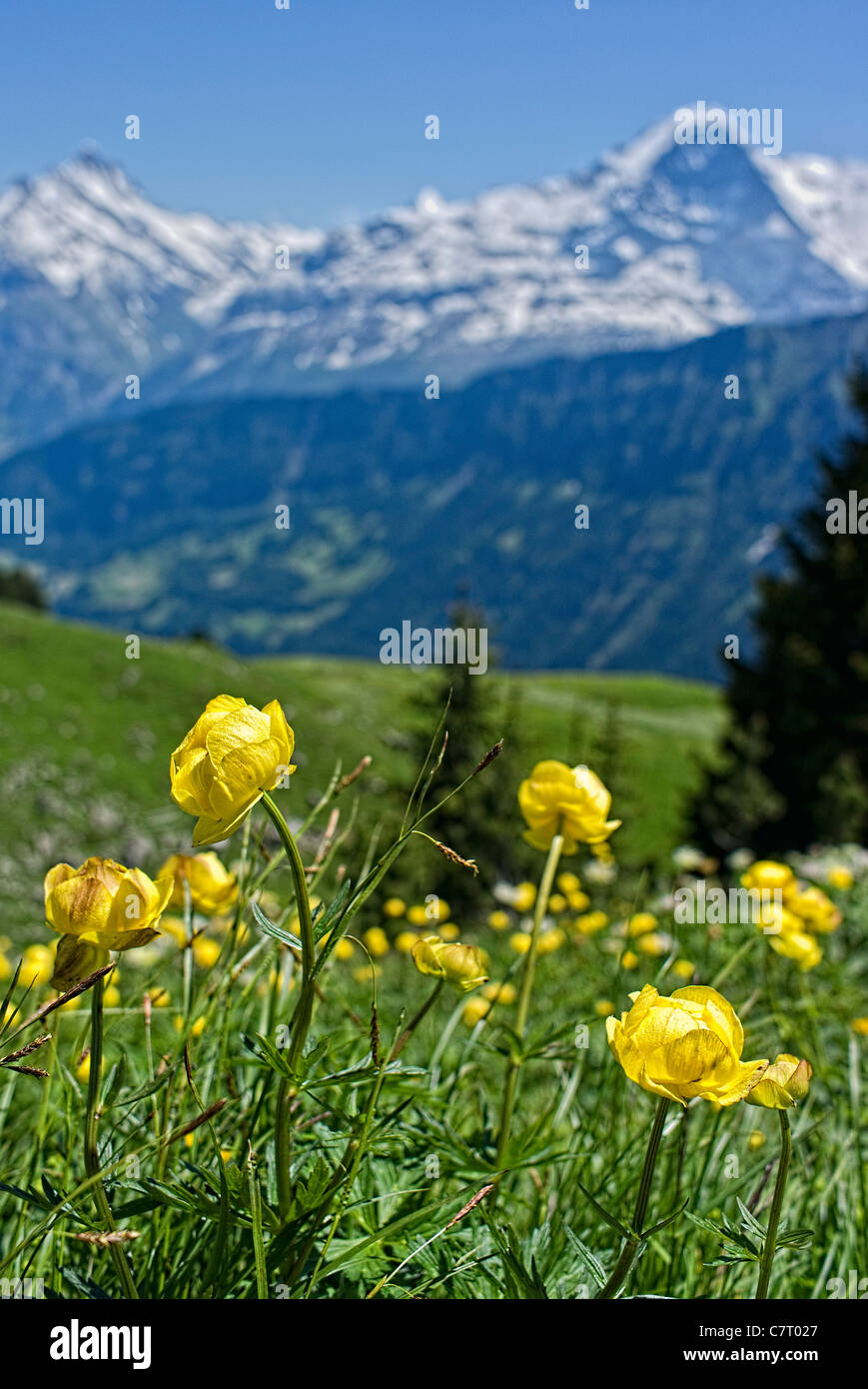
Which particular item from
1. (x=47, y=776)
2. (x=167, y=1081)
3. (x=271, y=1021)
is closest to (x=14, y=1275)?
(x=167, y=1081)

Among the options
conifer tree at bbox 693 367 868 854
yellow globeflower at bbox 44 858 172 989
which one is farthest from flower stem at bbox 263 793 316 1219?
conifer tree at bbox 693 367 868 854

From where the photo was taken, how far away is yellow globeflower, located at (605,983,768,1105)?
1.10 m

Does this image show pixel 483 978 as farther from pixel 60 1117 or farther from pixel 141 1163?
pixel 60 1117

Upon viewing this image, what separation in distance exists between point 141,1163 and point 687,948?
304 centimetres

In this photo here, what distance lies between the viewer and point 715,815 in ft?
57.5

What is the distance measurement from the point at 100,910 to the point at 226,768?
230mm

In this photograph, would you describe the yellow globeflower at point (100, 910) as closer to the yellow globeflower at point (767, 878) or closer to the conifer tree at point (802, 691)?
the yellow globeflower at point (767, 878)

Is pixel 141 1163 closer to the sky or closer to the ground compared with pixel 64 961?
closer to the ground

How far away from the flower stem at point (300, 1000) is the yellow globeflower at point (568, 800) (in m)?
0.67

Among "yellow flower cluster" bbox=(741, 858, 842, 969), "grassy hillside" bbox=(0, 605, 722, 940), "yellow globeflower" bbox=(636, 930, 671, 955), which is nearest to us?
"yellow flower cluster" bbox=(741, 858, 842, 969)

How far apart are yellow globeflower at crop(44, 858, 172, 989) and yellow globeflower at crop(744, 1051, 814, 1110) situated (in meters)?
0.66

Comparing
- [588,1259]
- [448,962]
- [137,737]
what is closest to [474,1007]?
[448,962]

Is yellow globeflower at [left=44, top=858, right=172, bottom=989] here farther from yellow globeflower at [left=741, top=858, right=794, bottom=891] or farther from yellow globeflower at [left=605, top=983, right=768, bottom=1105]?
yellow globeflower at [left=741, top=858, right=794, bottom=891]

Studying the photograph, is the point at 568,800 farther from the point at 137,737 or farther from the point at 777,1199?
the point at 137,737
